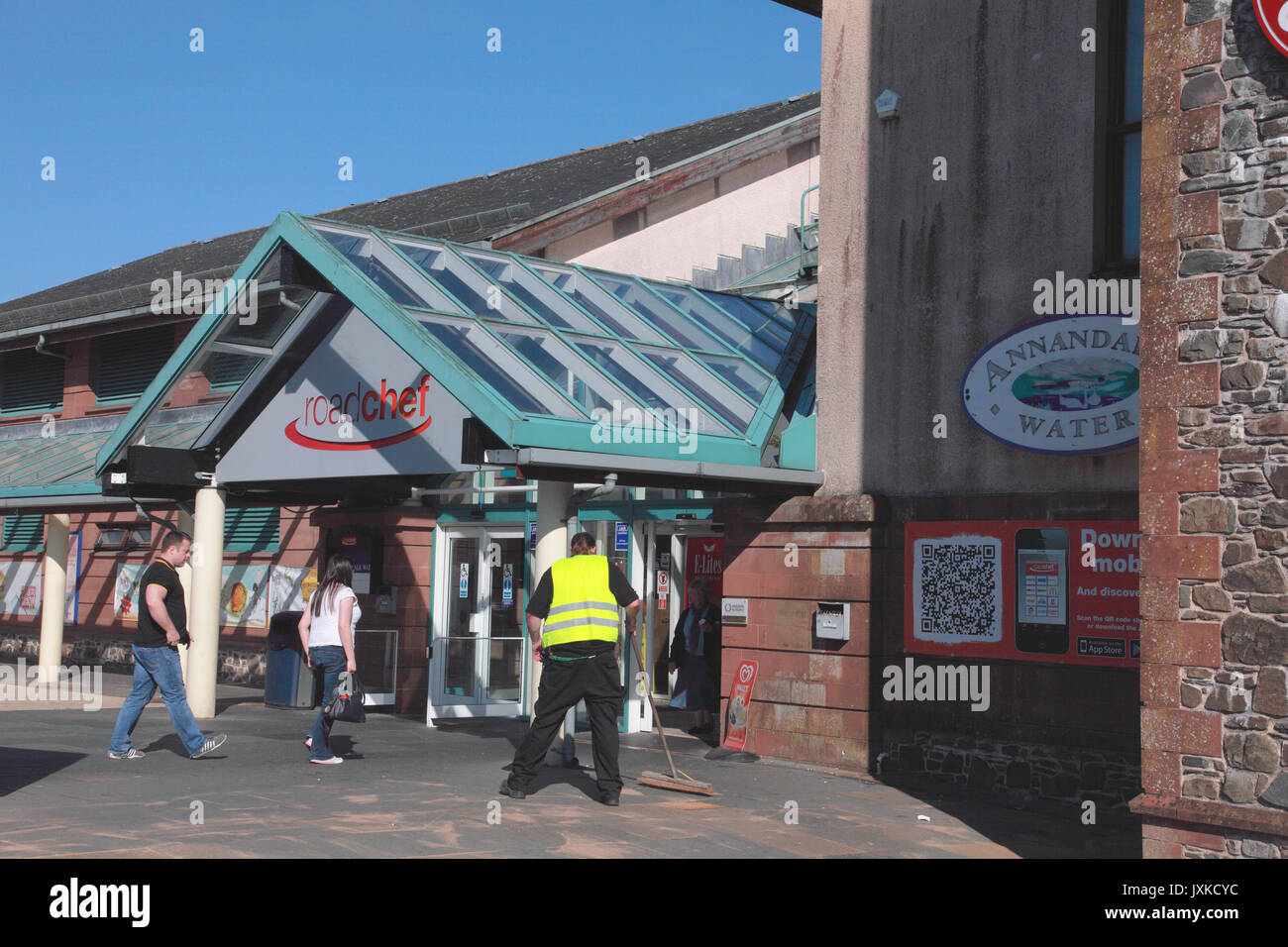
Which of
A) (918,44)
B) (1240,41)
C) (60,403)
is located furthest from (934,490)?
(60,403)

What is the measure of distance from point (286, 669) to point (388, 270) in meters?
6.53

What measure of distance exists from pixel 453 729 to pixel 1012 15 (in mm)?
8873

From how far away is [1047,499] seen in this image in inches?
413

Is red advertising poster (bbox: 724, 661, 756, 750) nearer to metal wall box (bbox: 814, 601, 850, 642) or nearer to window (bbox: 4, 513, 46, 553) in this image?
metal wall box (bbox: 814, 601, 850, 642)

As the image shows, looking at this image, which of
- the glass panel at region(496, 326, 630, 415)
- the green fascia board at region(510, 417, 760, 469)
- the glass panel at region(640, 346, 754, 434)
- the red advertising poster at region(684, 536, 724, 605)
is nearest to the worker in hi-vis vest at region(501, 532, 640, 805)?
the green fascia board at region(510, 417, 760, 469)

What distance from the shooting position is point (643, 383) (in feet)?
38.3

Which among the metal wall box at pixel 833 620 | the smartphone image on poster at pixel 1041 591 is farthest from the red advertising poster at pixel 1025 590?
the metal wall box at pixel 833 620

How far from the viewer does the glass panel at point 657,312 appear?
42.7 ft

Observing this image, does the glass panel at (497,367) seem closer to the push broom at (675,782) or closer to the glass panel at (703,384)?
the glass panel at (703,384)

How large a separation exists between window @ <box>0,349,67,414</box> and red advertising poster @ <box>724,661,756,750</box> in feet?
49.9

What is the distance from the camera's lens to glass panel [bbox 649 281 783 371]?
43.3 feet

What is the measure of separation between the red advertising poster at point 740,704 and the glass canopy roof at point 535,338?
6.59 feet

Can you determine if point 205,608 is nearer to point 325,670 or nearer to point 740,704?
point 325,670

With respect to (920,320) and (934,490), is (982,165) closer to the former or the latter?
(920,320)
